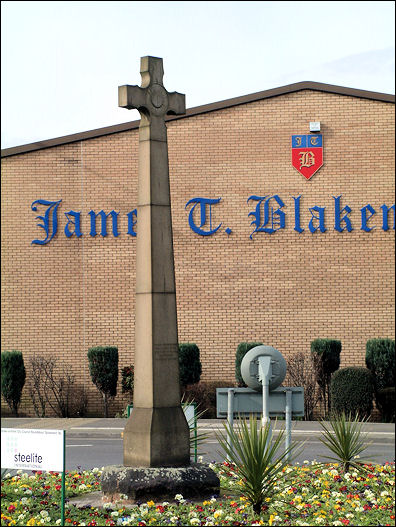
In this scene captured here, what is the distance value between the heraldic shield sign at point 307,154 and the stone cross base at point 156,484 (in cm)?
1493

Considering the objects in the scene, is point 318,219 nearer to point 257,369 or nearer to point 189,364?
point 189,364

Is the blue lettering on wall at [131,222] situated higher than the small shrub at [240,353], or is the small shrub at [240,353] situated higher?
the blue lettering on wall at [131,222]

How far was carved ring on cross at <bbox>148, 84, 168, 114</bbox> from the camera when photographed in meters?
10.9

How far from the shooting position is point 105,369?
2383 centimetres

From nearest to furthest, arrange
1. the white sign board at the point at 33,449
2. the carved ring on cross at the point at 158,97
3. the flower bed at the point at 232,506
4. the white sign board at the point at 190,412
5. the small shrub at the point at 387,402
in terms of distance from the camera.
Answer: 1. the white sign board at the point at 33,449
2. the flower bed at the point at 232,506
3. the carved ring on cross at the point at 158,97
4. the white sign board at the point at 190,412
5. the small shrub at the point at 387,402

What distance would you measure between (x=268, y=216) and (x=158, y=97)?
44.7 ft

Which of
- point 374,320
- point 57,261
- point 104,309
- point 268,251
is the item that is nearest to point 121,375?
point 104,309

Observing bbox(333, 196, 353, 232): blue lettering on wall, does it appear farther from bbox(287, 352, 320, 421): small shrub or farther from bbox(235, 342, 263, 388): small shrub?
bbox(235, 342, 263, 388): small shrub

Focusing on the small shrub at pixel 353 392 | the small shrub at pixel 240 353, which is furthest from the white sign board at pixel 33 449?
the small shrub at pixel 240 353

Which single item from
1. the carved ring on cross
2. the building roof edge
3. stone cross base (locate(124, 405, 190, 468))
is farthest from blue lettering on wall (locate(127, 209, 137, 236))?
stone cross base (locate(124, 405, 190, 468))

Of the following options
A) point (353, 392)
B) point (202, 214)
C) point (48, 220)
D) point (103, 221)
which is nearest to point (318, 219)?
point (202, 214)

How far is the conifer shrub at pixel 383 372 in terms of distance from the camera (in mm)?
22359

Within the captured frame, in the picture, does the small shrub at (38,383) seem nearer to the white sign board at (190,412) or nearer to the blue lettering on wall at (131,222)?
the blue lettering on wall at (131,222)

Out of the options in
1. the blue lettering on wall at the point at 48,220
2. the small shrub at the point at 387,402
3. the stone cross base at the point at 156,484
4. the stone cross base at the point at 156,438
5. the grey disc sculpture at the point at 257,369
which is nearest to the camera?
the stone cross base at the point at 156,484
